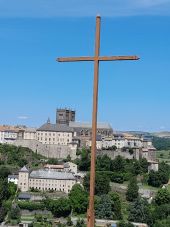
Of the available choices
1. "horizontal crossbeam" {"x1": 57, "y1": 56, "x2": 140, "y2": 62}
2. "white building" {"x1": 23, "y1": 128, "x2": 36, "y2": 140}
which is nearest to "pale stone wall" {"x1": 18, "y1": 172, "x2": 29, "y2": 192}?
"white building" {"x1": 23, "y1": 128, "x2": 36, "y2": 140}

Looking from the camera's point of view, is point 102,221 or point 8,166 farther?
point 8,166

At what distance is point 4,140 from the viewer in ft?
195

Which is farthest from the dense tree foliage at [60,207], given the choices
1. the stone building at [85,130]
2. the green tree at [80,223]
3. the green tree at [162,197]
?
the stone building at [85,130]

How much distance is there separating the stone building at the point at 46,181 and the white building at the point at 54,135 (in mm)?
13514

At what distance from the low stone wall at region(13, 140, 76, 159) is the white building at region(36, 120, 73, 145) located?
2.39 meters

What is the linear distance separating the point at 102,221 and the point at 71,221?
84.2 inches

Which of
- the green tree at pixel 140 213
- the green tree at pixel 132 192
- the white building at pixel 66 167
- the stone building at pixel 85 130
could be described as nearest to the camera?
the green tree at pixel 140 213

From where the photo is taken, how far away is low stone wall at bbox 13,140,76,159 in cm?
5259

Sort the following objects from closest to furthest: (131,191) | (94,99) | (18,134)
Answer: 1. (94,99)
2. (131,191)
3. (18,134)

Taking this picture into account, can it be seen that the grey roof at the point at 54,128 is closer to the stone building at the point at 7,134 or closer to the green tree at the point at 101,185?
the stone building at the point at 7,134

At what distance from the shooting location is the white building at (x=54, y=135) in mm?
56188

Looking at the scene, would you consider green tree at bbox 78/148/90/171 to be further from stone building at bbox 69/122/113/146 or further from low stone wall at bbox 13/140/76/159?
stone building at bbox 69/122/113/146

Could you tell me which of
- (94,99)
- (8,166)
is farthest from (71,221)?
(94,99)

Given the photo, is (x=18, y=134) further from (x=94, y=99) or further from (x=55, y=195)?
(x=94, y=99)
